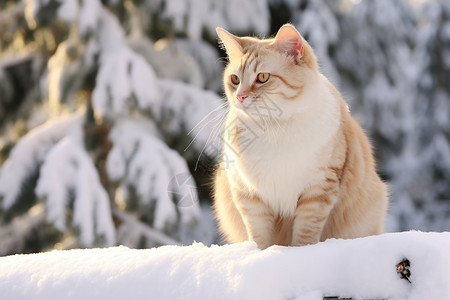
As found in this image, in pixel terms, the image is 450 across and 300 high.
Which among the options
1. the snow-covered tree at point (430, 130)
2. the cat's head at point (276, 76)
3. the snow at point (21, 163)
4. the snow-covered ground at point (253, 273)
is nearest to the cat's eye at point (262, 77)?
the cat's head at point (276, 76)

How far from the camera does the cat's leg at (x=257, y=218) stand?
5.04ft

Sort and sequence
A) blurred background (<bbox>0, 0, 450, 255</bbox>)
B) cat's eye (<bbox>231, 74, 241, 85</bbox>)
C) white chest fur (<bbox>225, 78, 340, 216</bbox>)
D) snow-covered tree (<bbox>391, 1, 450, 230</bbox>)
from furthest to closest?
snow-covered tree (<bbox>391, 1, 450, 230</bbox>) < blurred background (<bbox>0, 0, 450, 255</bbox>) < cat's eye (<bbox>231, 74, 241, 85</bbox>) < white chest fur (<bbox>225, 78, 340, 216</bbox>)

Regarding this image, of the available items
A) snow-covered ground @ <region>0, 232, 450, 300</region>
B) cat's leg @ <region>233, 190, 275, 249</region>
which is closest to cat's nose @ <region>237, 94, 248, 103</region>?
cat's leg @ <region>233, 190, 275, 249</region>

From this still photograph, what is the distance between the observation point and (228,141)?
1.60 m

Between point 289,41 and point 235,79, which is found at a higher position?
point 289,41

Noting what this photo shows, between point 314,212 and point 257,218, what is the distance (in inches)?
7.4

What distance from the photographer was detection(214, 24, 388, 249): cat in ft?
4.77

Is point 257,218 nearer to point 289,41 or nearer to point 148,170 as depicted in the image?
point 289,41

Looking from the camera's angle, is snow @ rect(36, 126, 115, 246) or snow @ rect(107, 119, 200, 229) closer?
snow @ rect(36, 126, 115, 246)

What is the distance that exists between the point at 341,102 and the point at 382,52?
633cm

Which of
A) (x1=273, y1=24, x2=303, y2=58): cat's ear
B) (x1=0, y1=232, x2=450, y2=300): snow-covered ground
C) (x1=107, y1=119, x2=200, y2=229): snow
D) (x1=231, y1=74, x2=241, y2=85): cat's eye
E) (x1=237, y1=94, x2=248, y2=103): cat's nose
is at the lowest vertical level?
(x1=107, y1=119, x2=200, y2=229): snow

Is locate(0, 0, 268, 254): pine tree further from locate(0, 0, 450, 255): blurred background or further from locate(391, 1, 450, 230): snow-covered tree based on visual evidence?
locate(391, 1, 450, 230): snow-covered tree

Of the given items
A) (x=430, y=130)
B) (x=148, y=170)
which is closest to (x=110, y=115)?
(x=148, y=170)

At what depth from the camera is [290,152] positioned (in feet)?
4.75
